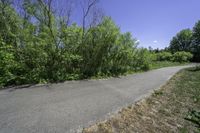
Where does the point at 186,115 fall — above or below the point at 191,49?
below

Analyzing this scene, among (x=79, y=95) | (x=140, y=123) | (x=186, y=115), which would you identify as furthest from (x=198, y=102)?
(x=79, y=95)

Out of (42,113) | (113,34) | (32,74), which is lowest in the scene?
(42,113)

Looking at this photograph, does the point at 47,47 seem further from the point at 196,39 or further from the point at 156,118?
the point at 196,39

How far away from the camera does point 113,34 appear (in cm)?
1518

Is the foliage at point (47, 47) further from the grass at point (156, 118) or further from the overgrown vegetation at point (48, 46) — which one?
the grass at point (156, 118)

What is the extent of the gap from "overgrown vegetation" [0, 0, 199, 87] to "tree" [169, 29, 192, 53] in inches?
2622

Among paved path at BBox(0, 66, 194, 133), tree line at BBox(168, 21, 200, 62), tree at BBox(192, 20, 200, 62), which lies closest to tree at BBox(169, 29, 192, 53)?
tree line at BBox(168, 21, 200, 62)

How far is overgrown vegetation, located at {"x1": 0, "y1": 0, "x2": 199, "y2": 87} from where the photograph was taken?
9648 mm

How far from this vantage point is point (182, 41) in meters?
74.6

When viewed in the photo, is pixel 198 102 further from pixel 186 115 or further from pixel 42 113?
pixel 42 113

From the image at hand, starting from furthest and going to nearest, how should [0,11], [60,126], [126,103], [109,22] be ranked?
[109,22]
[0,11]
[126,103]
[60,126]

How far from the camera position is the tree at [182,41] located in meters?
72.1

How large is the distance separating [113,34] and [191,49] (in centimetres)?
6528

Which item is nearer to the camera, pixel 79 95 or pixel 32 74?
pixel 79 95
